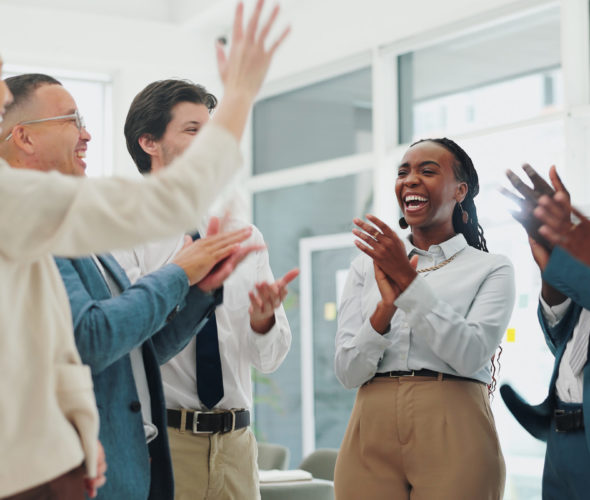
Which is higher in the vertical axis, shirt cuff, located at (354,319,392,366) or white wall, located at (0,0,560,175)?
white wall, located at (0,0,560,175)

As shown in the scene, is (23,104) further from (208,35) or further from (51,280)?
(208,35)

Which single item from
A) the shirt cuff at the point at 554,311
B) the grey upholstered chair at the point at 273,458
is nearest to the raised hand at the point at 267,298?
the shirt cuff at the point at 554,311

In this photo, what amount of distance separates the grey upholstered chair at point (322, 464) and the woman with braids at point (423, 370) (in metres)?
1.87

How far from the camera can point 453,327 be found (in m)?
2.42

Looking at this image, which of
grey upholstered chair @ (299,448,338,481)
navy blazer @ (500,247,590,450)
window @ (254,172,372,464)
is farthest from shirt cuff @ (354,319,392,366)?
window @ (254,172,372,464)

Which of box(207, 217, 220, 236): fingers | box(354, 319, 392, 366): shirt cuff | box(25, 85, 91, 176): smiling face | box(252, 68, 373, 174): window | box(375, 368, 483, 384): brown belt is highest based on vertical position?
box(252, 68, 373, 174): window

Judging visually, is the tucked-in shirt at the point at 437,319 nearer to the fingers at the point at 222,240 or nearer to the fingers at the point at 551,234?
the fingers at the point at 551,234

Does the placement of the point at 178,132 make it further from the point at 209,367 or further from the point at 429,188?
the point at 429,188

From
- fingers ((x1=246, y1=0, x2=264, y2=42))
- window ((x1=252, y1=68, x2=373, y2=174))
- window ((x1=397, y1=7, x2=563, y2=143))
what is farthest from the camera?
window ((x1=252, y1=68, x2=373, y2=174))

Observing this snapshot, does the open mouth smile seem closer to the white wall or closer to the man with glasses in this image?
the man with glasses

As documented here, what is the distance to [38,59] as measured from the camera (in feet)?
24.4

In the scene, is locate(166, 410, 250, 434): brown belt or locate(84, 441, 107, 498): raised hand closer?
Result: locate(84, 441, 107, 498): raised hand

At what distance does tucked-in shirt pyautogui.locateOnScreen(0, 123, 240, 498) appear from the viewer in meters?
1.29

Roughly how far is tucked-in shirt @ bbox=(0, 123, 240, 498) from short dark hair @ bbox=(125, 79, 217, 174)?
3.91ft
